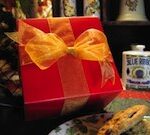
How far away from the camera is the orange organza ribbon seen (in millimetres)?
513

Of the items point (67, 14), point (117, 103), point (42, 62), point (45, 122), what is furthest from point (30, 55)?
point (67, 14)

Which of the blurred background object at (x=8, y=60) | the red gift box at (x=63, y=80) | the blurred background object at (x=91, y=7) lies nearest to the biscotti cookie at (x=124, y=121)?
the red gift box at (x=63, y=80)

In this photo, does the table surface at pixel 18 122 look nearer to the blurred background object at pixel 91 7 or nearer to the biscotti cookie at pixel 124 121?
the biscotti cookie at pixel 124 121

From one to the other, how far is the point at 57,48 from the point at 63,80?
0.06 meters

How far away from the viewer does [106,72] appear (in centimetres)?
55

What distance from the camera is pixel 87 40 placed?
1.83 feet

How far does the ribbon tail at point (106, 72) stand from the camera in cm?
54

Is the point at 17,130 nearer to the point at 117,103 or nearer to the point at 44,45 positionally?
the point at 44,45

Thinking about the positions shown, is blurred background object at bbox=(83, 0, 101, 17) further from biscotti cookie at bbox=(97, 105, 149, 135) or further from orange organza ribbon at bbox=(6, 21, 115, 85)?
biscotti cookie at bbox=(97, 105, 149, 135)

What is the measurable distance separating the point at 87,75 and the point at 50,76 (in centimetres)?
7

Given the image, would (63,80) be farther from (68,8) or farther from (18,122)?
(68,8)

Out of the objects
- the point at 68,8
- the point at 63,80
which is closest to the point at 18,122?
the point at 63,80

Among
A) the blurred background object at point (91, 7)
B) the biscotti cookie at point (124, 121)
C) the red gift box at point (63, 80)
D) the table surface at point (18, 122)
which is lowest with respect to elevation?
the table surface at point (18, 122)

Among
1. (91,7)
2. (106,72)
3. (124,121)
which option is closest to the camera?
(124,121)
